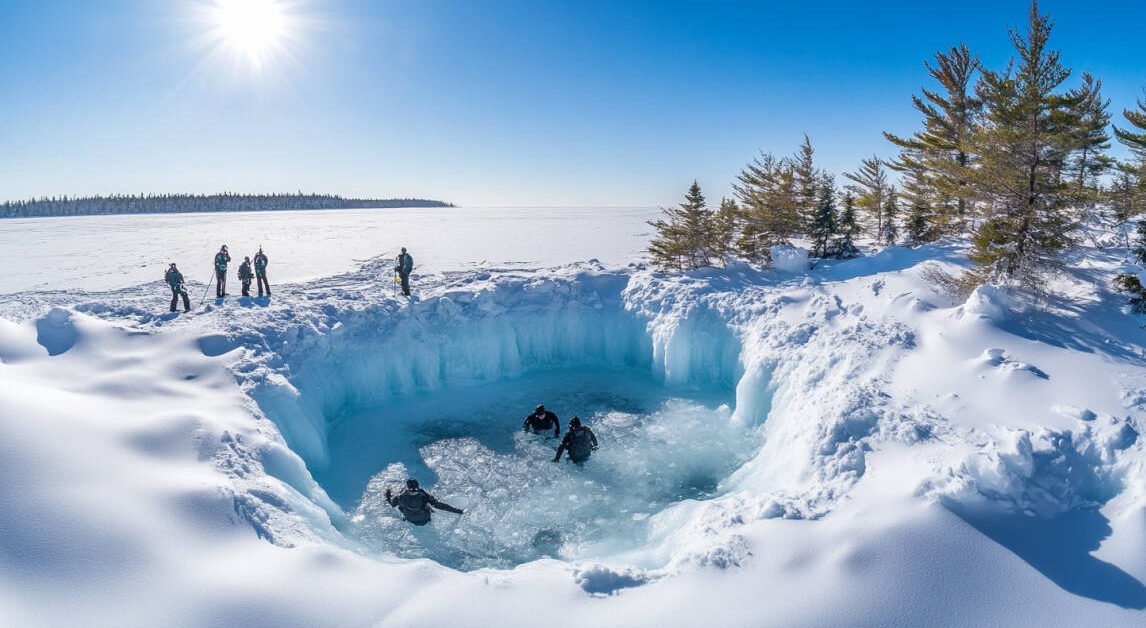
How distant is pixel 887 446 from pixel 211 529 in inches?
392

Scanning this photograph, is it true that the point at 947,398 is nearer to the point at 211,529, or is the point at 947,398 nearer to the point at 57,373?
the point at 211,529

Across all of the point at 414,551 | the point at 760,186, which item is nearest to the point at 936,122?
the point at 760,186

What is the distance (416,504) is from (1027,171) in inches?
618

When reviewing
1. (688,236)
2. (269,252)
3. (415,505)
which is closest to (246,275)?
(415,505)

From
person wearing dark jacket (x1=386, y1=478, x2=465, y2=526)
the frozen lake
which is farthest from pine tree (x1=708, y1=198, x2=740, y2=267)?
person wearing dark jacket (x1=386, y1=478, x2=465, y2=526)

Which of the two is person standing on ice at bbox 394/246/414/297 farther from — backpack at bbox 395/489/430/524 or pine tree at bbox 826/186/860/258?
pine tree at bbox 826/186/860/258

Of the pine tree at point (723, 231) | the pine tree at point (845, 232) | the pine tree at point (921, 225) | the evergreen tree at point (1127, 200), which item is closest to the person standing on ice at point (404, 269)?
the pine tree at point (723, 231)

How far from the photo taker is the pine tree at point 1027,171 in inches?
437

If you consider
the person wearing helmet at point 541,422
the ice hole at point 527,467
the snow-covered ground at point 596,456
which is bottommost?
the ice hole at point 527,467

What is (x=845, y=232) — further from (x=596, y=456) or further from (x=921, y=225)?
(x=596, y=456)

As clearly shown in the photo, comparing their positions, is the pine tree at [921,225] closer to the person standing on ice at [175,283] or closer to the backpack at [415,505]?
the backpack at [415,505]

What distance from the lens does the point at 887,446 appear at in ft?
26.8

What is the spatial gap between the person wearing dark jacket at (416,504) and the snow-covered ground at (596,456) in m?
0.30

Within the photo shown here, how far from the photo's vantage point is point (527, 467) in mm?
11477
